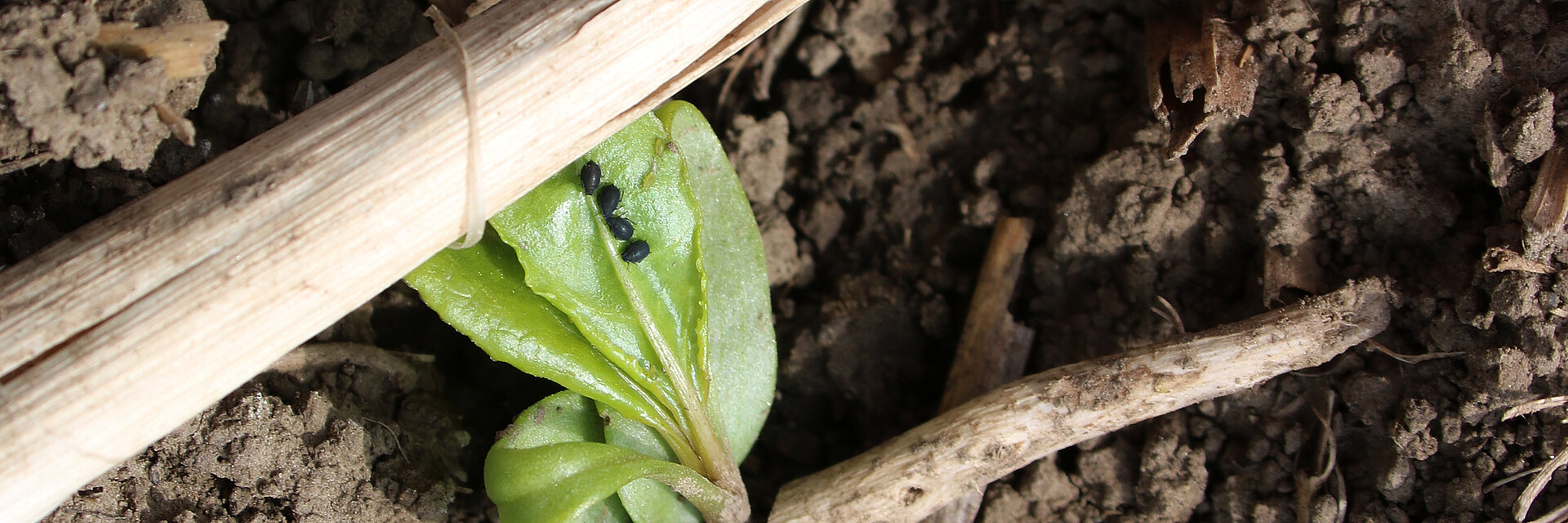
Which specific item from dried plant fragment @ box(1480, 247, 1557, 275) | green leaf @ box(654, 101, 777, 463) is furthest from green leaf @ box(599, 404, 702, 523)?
dried plant fragment @ box(1480, 247, 1557, 275)

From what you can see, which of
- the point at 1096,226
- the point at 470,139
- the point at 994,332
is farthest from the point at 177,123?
the point at 1096,226

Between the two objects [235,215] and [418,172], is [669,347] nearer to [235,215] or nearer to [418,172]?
[418,172]

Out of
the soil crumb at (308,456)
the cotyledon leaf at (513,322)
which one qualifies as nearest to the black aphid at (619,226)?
the cotyledon leaf at (513,322)

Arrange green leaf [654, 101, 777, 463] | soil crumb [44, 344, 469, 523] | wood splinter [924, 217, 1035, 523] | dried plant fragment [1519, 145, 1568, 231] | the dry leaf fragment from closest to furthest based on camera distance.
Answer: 1. the dry leaf fragment
2. dried plant fragment [1519, 145, 1568, 231]
3. soil crumb [44, 344, 469, 523]
4. green leaf [654, 101, 777, 463]
5. wood splinter [924, 217, 1035, 523]

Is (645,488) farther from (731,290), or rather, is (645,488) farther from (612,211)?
(612,211)

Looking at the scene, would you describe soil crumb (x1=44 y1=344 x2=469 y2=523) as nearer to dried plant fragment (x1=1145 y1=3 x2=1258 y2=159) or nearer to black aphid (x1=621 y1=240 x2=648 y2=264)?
black aphid (x1=621 y1=240 x2=648 y2=264)

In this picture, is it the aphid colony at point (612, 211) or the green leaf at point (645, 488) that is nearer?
the aphid colony at point (612, 211)

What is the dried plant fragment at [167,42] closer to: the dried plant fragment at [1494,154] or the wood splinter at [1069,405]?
the wood splinter at [1069,405]
